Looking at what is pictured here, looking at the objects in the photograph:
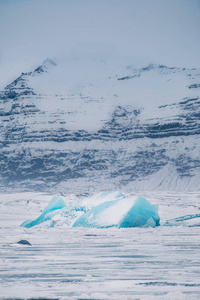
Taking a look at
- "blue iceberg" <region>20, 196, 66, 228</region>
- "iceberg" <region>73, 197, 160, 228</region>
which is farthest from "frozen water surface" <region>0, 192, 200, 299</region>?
"blue iceberg" <region>20, 196, 66, 228</region>

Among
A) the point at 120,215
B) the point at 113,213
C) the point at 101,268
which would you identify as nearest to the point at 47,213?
the point at 113,213

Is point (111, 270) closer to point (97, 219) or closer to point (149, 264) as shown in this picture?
point (149, 264)

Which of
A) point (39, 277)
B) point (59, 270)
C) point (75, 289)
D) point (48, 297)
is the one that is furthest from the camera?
point (59, 270)

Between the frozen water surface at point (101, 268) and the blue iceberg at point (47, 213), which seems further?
the blue iceberg at point (47, 213)

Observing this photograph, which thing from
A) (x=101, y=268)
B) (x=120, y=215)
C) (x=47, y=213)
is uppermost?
(x=101, y=268)

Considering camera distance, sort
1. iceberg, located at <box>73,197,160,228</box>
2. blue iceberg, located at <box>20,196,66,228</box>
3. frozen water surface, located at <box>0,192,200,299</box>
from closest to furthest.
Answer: frozen water surface, located at <box>0,192,200,299</box>
iceberg, located at <box>73,197,160,228</box>
blue iceberg, located at <box>20,196,66,228</box>

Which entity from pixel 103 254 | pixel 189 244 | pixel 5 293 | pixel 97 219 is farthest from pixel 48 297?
pixel 97 219

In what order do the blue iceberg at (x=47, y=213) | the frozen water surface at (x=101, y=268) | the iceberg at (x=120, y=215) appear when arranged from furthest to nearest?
the blue iceberg at (x=47, y=213), the iceberg at (x=120, y=215), the frozen water surface at (x=101, y=268)

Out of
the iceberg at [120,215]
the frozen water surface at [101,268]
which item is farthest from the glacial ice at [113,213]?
the frozen water surface at [101,268]

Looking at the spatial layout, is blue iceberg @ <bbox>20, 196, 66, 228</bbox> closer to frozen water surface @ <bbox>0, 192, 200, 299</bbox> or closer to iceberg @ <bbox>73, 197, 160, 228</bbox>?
iceberg @ <bbox>73, 197, 160, 228</bbox>

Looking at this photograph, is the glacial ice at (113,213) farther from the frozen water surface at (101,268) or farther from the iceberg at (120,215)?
the frozen water surface at (101,268)

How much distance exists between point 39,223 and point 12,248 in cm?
1116

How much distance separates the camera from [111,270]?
965 cm

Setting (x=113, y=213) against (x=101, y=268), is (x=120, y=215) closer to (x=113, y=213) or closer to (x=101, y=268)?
(x=113, y=213)
